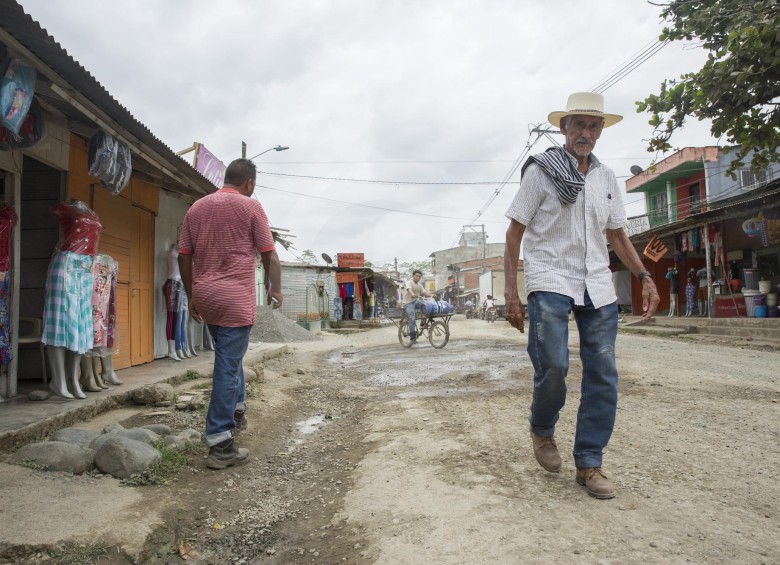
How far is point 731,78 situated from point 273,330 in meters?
12.2

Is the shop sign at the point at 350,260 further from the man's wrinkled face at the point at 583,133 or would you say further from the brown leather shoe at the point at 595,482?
the brown leather shoe at the point at 595,482

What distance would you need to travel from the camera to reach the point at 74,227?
4.32 m

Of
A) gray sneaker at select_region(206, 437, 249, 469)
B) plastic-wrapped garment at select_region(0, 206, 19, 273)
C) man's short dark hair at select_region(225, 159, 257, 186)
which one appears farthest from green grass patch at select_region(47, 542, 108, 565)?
plastic-wrapped garment at select_region(0, 206, 19, 273)

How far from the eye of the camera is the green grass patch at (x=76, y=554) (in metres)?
1.82

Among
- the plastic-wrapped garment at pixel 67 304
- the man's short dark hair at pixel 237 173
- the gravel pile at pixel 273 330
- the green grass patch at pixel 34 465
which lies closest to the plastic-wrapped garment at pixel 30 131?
the plastic-wrapped garment at pixel 67 304

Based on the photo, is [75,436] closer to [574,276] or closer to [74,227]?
[74,227]

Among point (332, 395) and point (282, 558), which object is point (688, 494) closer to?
point (282, 558)

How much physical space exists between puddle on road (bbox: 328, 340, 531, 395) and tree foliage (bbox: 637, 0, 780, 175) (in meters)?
3.70

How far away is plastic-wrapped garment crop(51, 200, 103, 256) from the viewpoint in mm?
4285

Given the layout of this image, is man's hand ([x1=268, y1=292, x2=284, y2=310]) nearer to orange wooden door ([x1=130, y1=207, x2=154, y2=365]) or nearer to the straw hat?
the straw hat

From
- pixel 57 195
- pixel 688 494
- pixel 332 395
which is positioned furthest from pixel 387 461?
pixel 57 195

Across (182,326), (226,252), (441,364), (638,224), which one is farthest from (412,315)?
(638,224)

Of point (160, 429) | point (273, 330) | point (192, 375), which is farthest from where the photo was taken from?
point (273, 330)

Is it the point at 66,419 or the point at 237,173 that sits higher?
the point at 237,173
